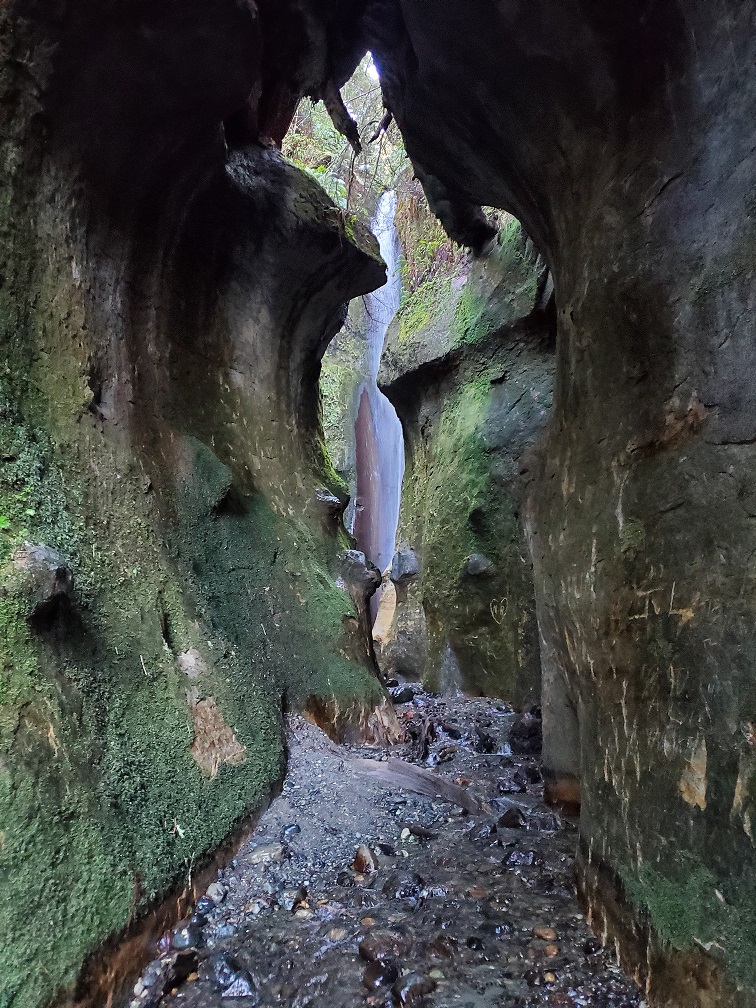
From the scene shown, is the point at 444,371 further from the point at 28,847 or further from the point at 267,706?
the point at 28,847

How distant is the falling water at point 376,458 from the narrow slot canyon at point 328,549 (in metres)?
12.8

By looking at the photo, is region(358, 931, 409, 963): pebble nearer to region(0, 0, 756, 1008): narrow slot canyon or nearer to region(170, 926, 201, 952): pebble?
region(0, 0, 756, 1008): narrow slot canyon

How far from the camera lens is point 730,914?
1721 millimetres

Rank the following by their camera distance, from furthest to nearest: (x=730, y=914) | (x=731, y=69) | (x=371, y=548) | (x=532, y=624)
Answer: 1. (x=371, y=548)
2. (x=532, y=624)
3. (x=731, y=69)
4. (x=730, y=914)

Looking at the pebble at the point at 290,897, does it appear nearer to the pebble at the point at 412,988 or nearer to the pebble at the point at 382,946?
the pebble at the point at 382,946

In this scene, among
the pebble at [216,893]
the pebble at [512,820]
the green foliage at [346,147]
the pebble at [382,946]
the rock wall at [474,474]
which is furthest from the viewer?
the green foliage at [346,147]

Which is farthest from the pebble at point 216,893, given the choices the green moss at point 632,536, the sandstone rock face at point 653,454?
the green moss at point 632,536

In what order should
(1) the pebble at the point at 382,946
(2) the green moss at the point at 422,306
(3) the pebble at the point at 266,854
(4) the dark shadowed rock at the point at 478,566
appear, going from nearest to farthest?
(1) the pebble at the point at 382,946 < (3) the pebble at the point at 266,854 < (4) the dark shadowed rock at the point at 478,566 < (2) the green moss at the point at 422,306

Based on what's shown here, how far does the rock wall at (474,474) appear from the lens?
696 cm

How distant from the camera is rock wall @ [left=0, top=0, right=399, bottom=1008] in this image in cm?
210

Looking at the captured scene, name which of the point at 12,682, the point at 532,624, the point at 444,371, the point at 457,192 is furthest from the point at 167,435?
the point at 444,371

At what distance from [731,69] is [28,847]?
348 cm

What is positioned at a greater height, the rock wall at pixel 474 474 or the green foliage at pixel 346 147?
the green foliage at pixel 346 147

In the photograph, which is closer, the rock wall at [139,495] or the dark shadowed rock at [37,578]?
the rock wall at [139,495]
